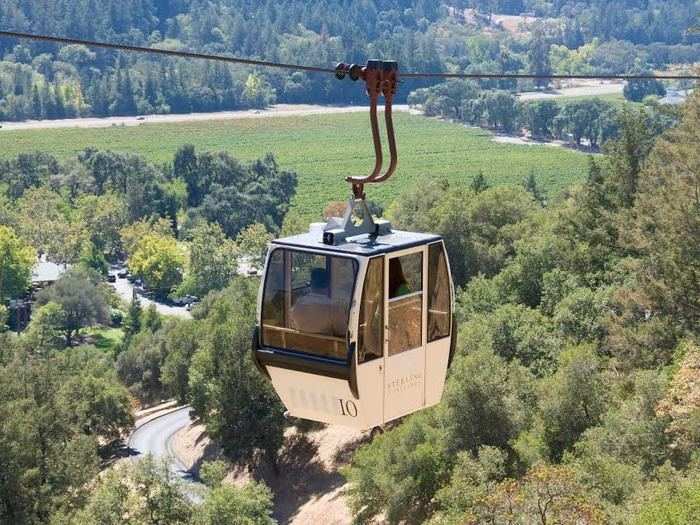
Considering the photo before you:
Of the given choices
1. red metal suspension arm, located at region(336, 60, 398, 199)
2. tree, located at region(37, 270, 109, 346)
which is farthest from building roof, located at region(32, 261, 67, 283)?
red metal suspension arm, located at region(336, 60, 398, 199)

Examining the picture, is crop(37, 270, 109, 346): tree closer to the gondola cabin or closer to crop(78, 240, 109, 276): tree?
crop(78, 240, 109, 276): tree

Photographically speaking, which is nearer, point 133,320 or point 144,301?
point 133,320

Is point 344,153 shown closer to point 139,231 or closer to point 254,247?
point 139,231

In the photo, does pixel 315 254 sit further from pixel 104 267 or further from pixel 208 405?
pixel 104 267

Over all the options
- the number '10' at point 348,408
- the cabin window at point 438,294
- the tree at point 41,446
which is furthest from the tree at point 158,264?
the number '10' at point 348,408

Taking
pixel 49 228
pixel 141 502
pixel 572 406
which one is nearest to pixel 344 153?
pixel 49 228
